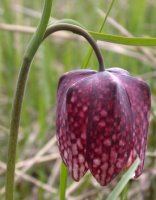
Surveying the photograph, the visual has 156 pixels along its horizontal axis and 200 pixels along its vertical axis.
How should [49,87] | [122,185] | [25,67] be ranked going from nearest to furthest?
1. [25,67]
2. [122,185]
3. [49,87]

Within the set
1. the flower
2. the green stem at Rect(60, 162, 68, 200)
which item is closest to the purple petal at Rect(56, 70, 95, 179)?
the flower

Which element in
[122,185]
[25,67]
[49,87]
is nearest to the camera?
[25,67]

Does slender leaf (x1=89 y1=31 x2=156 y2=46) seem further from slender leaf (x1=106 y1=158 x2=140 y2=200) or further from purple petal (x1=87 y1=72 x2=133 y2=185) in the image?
slender leaf (x1=106 y1=158 x2=140 y2=200)

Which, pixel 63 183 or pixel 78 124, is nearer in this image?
pixel 78 124

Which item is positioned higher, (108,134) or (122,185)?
(108,134)

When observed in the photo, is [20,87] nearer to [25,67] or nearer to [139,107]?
[25,67]

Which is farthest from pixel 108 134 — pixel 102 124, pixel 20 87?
pixel 20 87
